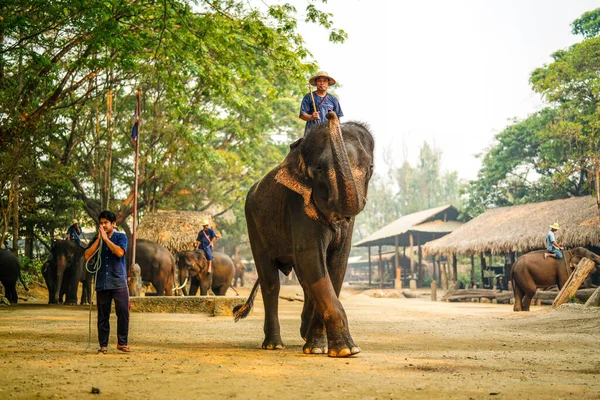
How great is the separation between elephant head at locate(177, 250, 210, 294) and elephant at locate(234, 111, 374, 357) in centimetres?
1167

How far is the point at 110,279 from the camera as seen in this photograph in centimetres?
694

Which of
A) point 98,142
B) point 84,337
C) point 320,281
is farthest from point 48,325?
point 98,142

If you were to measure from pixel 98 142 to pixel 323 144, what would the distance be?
67.8 ft

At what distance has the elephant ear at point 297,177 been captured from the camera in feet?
21.6

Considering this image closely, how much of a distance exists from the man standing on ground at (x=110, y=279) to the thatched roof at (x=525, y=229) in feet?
66.8

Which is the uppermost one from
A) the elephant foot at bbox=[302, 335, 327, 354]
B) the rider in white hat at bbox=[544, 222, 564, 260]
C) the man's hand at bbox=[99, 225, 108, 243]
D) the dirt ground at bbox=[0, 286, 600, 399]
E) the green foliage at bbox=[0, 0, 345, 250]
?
the green foliage at bbox=[0, 0, 345, 250]

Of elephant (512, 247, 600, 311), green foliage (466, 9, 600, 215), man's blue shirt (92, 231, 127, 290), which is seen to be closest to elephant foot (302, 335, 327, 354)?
man's blue shirt (92, 231, 127, 290)

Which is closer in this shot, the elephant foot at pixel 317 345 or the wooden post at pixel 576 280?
the elephant foot at pixel 317 345

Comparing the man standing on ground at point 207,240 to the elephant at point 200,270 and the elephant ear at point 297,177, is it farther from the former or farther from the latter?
the elephant ear at point 297,177

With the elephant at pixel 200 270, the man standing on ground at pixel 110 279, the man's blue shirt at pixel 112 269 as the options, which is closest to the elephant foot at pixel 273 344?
the man standing on ground at pixel 110 279

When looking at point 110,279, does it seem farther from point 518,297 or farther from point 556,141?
point 556,141

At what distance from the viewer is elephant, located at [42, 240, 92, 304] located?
17.9 m

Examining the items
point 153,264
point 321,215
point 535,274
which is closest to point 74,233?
point 153,264

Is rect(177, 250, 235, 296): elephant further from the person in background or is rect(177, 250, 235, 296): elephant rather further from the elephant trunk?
the elephant trunk
